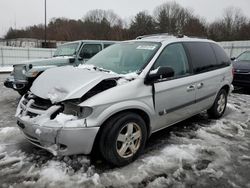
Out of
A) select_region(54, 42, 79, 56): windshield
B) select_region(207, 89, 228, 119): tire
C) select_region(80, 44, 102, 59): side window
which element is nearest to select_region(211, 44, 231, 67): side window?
select_region(207, 89, 228, 119): tire

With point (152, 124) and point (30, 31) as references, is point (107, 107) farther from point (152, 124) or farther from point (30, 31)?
point (30, 31)

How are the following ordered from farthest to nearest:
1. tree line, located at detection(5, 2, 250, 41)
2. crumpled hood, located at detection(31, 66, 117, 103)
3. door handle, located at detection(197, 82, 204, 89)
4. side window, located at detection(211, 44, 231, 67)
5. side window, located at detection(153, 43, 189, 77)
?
tree line, located at detection(5, 2, 250, 41)
side window, located at detection(211, 44, 231, 67)
door handle, located at detection(197, 82, 204, 89)
side window, located at detection(153, 43, 189, 77)
crumpled hood, located at detection(31, 66, 117, 103)

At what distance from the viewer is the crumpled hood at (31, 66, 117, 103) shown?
10.3ft

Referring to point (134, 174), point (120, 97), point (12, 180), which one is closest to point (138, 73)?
point (120, 97)

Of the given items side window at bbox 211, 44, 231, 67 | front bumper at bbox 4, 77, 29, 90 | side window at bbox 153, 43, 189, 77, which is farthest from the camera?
front bumper at bbox 4, 77, 29, 90

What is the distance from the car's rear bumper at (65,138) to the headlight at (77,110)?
0.59ft

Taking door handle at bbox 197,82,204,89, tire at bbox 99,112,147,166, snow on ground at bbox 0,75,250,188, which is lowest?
snow on ground at bbox 0,75,250,188

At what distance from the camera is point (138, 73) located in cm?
363

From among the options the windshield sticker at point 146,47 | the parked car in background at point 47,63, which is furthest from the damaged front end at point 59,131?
the parked car in background at point 47,63

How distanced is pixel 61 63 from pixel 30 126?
4.81 meters

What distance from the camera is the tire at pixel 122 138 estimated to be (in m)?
3.18

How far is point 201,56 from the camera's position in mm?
4867

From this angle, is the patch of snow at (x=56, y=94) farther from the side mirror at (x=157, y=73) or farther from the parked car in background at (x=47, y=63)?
the parked car in background at (x=47, y=63)

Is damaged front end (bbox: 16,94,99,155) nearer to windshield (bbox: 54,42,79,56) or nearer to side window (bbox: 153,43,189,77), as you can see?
side window (bbox: 153,43,189,77)
